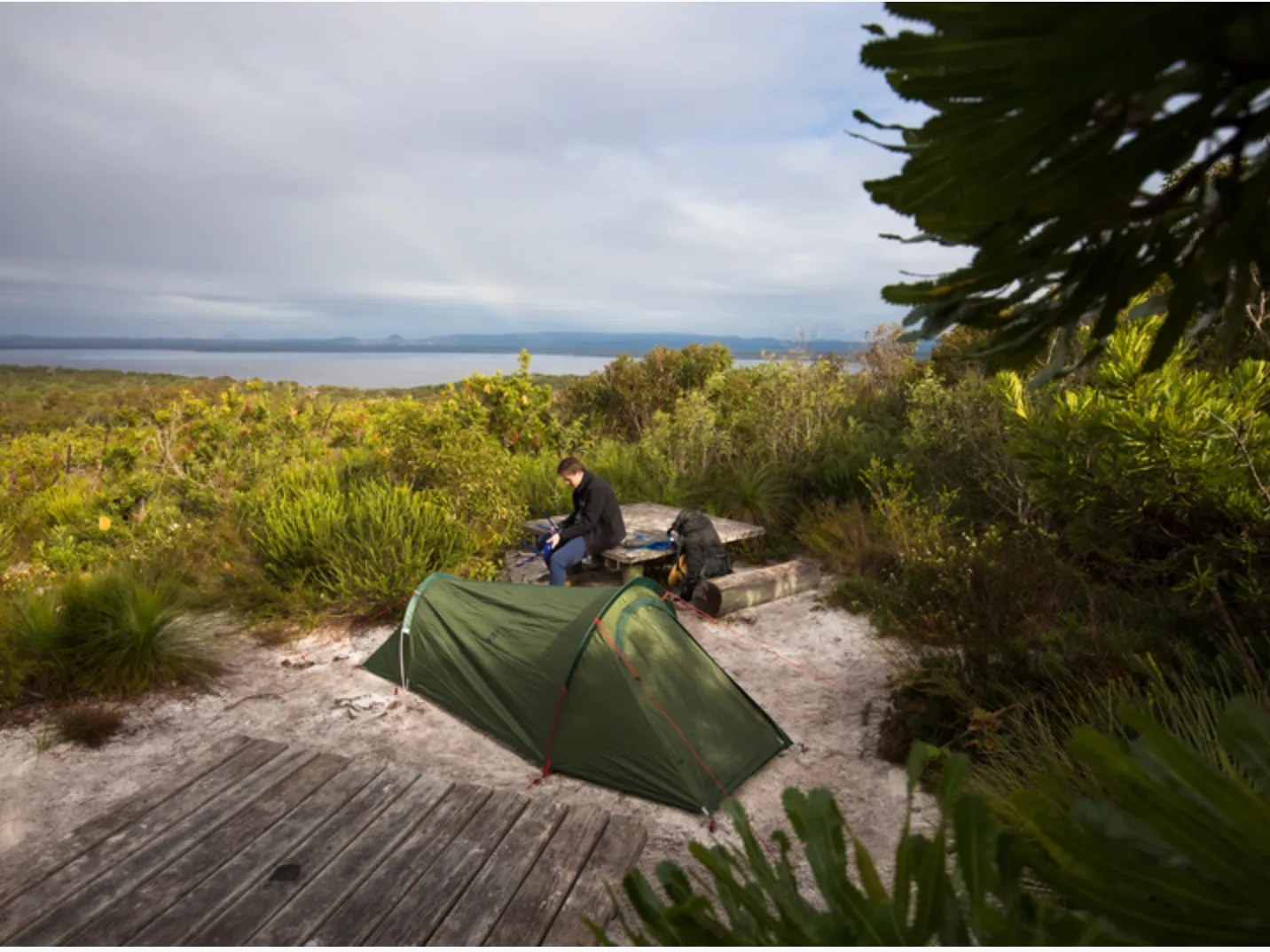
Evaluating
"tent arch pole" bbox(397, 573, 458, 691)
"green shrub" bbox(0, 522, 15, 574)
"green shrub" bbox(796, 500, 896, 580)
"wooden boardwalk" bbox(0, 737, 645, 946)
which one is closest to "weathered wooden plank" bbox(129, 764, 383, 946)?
"wooden boardwalk" bbox(0, 737, 645, 946)

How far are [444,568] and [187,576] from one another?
245 centimetres

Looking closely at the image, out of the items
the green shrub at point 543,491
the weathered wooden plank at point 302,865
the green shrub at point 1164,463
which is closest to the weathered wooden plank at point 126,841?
the weathered wooden plank at point 302,865

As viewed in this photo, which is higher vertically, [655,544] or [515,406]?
[515,406]

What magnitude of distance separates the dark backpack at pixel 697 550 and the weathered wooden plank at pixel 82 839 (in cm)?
443

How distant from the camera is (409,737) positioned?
17.8 feet

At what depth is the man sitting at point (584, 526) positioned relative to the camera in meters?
7.82

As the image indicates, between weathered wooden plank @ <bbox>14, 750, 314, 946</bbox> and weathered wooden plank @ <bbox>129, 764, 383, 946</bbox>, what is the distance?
0.26 m

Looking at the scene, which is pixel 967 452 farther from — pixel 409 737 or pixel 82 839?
pixel 82 839

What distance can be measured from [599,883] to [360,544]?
4910 millimetres

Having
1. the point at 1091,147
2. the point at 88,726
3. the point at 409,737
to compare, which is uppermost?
the point at 1091,147

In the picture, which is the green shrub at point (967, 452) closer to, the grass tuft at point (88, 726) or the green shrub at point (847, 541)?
the green shrub at point (847, 541)

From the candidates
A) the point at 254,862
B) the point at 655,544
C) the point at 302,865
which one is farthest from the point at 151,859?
the point at 655,544

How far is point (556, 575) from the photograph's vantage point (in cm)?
778

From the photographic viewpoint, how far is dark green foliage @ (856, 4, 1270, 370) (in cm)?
83
